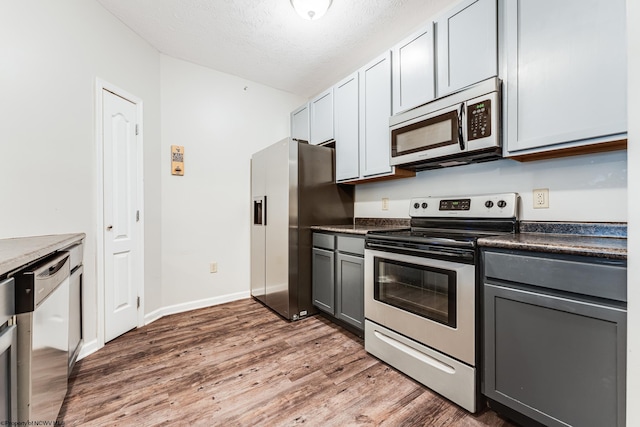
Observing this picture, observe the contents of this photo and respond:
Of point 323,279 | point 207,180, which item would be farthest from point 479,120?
point 207,180

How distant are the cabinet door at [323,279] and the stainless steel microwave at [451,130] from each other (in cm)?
108

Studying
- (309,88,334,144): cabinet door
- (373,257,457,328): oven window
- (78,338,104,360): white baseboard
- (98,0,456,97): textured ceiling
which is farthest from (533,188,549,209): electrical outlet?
(78,338,104,360): white baseboard

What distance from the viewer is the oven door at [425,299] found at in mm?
1419

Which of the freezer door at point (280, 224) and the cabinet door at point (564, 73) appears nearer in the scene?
the cabinet door at point (564, 73)

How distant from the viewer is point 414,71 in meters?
2.04

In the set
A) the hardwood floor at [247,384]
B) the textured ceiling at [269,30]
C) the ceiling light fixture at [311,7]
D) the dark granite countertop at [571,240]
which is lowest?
the hardwood floor at [247,384]

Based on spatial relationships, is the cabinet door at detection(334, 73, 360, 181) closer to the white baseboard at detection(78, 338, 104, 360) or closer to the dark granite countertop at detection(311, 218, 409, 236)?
the dark granite countertop at detection(311, 218, 409, 236)

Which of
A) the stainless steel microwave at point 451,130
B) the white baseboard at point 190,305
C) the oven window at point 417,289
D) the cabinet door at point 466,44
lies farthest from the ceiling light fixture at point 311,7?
the white baseboard at point 190,305

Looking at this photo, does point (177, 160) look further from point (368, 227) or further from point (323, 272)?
point (368, 227)

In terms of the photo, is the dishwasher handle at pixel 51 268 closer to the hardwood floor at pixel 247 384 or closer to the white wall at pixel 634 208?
the hardwood floor at pixel 247 384

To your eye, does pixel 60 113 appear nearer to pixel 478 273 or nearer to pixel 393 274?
pixel 393 274

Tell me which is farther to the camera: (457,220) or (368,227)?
(368,227)

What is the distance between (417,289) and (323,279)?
1073 millimetres

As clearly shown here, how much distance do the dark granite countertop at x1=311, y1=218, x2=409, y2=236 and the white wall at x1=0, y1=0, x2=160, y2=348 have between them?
1.90 m
